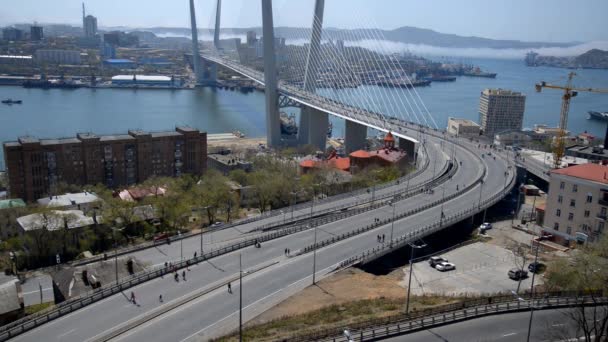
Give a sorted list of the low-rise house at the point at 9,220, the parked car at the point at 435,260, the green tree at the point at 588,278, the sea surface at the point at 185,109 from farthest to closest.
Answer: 1. the sea surface at the point at 185,109
2. the low-rise house at the point at 9,220
3. the parked car at the point at 435,260
4. the green tree at the point at 588,278

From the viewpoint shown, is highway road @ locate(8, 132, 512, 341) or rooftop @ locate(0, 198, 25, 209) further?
rooftop @ locate(0, 198, 25, 209)

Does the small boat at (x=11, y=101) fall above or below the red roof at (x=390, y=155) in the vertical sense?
below

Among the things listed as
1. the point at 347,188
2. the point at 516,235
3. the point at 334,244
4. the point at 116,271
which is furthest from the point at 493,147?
the point at 116,271

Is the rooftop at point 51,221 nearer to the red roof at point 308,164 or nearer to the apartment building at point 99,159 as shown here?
the apartment building at point 99,159

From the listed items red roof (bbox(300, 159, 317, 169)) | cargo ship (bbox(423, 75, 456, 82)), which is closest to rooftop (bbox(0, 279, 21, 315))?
red roof (bbox(300, 159, 317, 169))

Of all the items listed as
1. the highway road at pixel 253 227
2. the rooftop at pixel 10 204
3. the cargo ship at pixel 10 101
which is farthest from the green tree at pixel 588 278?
the cargo ship at pixel 10 101

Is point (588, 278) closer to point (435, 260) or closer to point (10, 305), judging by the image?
point (435, 260)

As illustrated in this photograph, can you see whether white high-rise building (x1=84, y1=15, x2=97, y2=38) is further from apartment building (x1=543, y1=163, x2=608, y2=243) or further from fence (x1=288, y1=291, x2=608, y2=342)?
fence (x1=288, y1=291, x2=608, y2=342)

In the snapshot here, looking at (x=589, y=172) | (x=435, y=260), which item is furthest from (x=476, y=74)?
(x=435, y=260)
